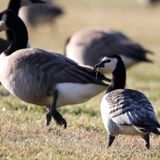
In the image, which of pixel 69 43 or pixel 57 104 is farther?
pixel 69 43

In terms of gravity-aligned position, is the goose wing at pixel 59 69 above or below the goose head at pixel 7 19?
below

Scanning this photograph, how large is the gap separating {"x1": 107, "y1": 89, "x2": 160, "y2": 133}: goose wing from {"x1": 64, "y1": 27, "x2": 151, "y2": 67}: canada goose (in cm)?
742

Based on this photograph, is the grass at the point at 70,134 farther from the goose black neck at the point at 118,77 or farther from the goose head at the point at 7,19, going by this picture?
the goose head at the point at 7,19

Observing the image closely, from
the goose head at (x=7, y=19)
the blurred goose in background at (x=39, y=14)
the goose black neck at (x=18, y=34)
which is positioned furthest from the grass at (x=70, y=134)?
the blurred goose in background at (x=39, y=14)

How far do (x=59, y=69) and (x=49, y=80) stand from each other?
0.21 meters

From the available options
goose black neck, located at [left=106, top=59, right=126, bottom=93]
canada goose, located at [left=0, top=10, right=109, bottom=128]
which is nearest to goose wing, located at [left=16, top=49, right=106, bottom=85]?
canada goose, located at [left=0, top=10, right=109, bottom=128]

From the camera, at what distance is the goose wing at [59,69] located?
27.1 ft

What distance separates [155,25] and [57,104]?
74.4 feet

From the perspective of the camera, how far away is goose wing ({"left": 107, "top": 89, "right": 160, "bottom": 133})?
657cm

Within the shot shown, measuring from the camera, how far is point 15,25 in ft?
30.1

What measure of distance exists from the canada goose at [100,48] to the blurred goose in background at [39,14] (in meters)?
15.2

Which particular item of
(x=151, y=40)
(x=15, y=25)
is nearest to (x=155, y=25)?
(x=151, y=40)

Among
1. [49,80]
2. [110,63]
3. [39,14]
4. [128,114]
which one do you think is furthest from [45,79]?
[39,14]

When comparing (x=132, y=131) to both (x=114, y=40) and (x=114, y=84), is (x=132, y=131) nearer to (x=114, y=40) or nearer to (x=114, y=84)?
(x=114, y=84)
